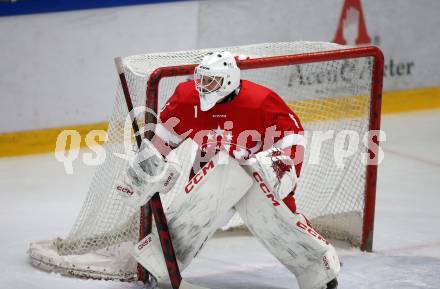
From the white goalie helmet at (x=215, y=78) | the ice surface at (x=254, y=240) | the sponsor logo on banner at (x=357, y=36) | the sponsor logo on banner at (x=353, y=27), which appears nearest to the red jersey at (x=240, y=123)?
the white goalie helmet at (x=215, y=78)

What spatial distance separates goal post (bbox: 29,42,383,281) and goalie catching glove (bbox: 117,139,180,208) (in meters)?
0.19

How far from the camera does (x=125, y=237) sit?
4801 mm

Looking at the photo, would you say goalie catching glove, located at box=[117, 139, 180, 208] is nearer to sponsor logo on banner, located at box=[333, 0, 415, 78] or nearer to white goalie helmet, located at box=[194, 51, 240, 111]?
white goalie helmet, located at box=[194, 51, 240, 111]

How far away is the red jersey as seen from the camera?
443 centimetres

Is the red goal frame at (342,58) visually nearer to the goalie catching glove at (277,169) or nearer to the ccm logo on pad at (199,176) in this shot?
the ccm logo on pad at (199,176)

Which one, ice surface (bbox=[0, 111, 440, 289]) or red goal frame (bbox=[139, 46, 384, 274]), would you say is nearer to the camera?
red goal frame (bbox=[139, 46, 384, 274])

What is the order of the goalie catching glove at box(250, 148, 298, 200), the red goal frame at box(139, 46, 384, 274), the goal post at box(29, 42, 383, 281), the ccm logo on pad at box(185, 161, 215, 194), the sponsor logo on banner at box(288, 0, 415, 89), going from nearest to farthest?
the goalie catching glove at box(250, 148, 298, 200) → the ccm logo on pad at box(185, 161, 215, 194) → the red goal frame at box(139, 46, 384, 274) → the goal post at box(29, 42, 383, 281) → the sponsor logo on banner at box(288, 0, 415, 89)

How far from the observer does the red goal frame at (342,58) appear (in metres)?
4.52

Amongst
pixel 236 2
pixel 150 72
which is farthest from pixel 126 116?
pixel 236 2

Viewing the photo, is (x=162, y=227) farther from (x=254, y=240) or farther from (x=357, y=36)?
(x=357, y=36)

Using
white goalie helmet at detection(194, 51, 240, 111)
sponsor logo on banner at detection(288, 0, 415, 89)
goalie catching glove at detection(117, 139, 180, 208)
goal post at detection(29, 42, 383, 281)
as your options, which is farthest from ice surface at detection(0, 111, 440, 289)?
white goalie helmet at detection(194, 51, 240, 111)

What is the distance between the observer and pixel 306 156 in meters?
5.76

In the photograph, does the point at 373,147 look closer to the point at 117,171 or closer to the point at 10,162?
the point at 117,171

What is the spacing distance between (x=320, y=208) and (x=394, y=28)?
8.70 feet
